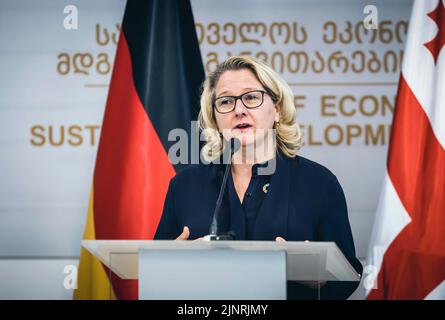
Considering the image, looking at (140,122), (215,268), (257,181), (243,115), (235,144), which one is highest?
(140,122)

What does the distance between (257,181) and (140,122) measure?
136cm

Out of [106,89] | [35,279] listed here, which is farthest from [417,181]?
[35,279]

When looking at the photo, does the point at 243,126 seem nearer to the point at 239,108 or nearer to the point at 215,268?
the point at 239,108

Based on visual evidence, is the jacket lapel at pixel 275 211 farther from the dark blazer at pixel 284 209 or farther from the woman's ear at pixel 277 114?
the woman's ear at pixel 277 114

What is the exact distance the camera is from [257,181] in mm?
2768

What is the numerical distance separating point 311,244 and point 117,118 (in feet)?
7.65

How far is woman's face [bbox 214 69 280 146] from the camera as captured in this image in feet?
9.17

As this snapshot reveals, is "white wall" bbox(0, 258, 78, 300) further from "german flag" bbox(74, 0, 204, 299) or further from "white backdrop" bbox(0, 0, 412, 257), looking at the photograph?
"german flag" bbox(74, 0, 204, 299)

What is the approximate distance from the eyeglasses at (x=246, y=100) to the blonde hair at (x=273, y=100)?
60 mm

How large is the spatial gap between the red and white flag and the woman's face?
3.63 ft

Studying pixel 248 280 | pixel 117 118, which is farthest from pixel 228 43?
pixel 248 280

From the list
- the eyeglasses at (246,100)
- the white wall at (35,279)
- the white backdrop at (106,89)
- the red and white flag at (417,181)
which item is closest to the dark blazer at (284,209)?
the eyeglasses at (246,100)

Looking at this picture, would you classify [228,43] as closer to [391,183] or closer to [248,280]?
[391,183]
